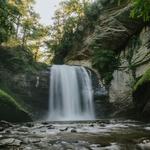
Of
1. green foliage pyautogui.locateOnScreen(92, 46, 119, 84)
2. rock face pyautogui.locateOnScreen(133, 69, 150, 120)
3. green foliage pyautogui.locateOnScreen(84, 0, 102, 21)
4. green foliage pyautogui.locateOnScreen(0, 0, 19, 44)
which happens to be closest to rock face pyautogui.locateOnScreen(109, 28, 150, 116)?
green foliage pyautogui.locateOnScreen(92, 46, 119, 84)

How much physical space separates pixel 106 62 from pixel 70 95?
4515 millimetres

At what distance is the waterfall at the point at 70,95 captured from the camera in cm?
2136

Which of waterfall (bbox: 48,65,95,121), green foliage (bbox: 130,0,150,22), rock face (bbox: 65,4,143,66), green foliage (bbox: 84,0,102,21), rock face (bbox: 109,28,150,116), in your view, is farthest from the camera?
green foliage (bbox: 84,0,102,21)

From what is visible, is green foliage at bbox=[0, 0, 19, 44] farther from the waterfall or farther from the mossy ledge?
the waterfall

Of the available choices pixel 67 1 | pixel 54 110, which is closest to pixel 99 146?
pixel 54 110

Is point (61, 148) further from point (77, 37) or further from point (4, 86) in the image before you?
point (77, 37)

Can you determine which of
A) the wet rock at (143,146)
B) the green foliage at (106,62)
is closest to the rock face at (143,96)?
the green foliage at (106,62)

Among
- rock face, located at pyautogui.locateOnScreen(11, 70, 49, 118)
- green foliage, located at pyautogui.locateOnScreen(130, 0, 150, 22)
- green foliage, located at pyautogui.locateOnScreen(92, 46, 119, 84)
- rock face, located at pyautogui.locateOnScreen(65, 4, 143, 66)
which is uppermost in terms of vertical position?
rock face, located at pyautogui.locateOnScreen(65, 4, 143, 66)

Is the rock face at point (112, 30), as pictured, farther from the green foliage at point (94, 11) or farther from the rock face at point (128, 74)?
the rock face at point (128, 74)

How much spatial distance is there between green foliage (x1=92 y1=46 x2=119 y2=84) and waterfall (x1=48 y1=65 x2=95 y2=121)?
1397 millimetres

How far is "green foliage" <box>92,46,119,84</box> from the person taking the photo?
2311 centimetres

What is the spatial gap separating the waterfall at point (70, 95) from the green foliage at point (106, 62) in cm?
140

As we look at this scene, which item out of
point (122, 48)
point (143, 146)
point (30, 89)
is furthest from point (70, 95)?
point (143, 146)

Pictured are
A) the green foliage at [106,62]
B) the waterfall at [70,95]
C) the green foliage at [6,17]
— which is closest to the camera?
the green foliage at [6,17]
